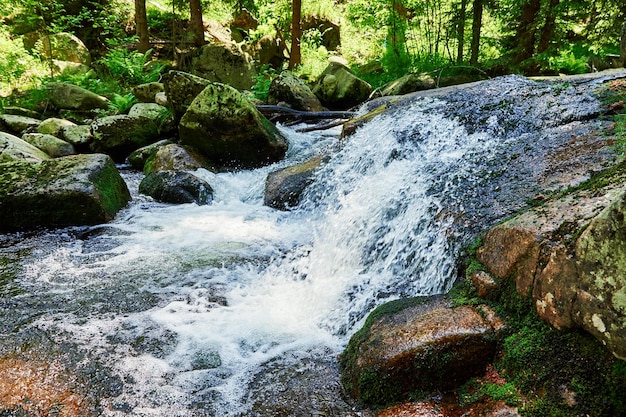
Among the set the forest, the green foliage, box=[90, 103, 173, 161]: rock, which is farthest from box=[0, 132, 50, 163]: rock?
the green foliage

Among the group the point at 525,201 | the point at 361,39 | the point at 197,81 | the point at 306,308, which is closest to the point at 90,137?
the point at 197,81

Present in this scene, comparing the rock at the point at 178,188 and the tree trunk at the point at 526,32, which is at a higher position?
the tree trunk at the point at 526,32

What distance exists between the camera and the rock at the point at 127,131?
32.3 feet

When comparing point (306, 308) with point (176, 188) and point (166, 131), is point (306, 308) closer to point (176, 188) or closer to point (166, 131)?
point (176, 188)

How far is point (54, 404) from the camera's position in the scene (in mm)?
2654

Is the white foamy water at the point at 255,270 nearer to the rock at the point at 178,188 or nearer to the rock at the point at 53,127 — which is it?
the rock at the point at 178,188

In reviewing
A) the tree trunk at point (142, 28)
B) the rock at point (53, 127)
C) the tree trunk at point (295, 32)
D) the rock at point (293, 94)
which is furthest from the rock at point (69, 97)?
the tree trunk at point (295, 32)

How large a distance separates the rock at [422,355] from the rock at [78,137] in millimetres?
9590

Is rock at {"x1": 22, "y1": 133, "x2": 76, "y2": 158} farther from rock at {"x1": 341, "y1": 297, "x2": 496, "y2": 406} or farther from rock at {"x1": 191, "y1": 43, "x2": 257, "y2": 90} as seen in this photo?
rock at {"x1": 341, "y1": 297, "x2": 496, "y2": 406}

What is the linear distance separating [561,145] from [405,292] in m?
2.30

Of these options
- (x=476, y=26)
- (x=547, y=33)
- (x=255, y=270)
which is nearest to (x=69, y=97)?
(x=255, y=270)

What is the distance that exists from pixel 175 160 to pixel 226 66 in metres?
9.38

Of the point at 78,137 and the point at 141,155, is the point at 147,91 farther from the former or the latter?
the point at 141,155

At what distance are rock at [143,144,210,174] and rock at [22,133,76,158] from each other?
2.29m
